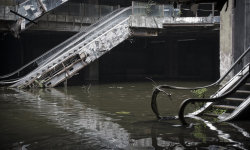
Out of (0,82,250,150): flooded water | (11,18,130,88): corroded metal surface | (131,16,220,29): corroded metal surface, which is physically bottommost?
(0,82,250,150): flooded water

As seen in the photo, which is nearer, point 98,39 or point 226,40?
point 226,40

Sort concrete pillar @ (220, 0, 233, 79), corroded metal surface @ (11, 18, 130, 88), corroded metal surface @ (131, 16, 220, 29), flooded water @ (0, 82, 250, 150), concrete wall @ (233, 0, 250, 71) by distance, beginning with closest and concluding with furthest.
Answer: flooded water @ (0, 82, 250, 150) < concrete wall @ (233, 0, 250, 71) < corroded metal surface @ (11, 18, 130, 88) < concrete pillar @ (220, 0, 233, 79) < corroded metal surface @ (131, 16, 220, 29)

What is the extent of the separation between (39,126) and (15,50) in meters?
19.6

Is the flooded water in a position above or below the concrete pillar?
below

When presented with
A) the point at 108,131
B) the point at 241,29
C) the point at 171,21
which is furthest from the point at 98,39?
the point at 108,131

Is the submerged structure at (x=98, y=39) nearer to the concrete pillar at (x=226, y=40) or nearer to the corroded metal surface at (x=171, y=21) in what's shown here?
the corroded metal surface at (x=171, y=21)

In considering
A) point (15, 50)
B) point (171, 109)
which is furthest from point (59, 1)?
point (171, 109)

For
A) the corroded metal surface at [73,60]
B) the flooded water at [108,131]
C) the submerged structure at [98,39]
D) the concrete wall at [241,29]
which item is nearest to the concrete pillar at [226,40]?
the submerged structure at [98,39]

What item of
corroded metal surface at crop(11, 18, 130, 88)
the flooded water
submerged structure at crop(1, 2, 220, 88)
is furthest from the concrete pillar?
the flooded water

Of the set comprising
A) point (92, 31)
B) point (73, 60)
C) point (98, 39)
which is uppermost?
point (92, 31)

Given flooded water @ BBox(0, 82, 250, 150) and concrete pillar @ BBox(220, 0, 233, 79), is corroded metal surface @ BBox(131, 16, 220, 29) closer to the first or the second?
concrete pillar @ BBox(220, 0, 233, 79)

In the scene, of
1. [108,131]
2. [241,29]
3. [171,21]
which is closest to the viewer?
[108,131]

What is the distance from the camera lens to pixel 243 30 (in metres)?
10.7

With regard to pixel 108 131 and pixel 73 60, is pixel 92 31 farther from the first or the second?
pixel 108 131
